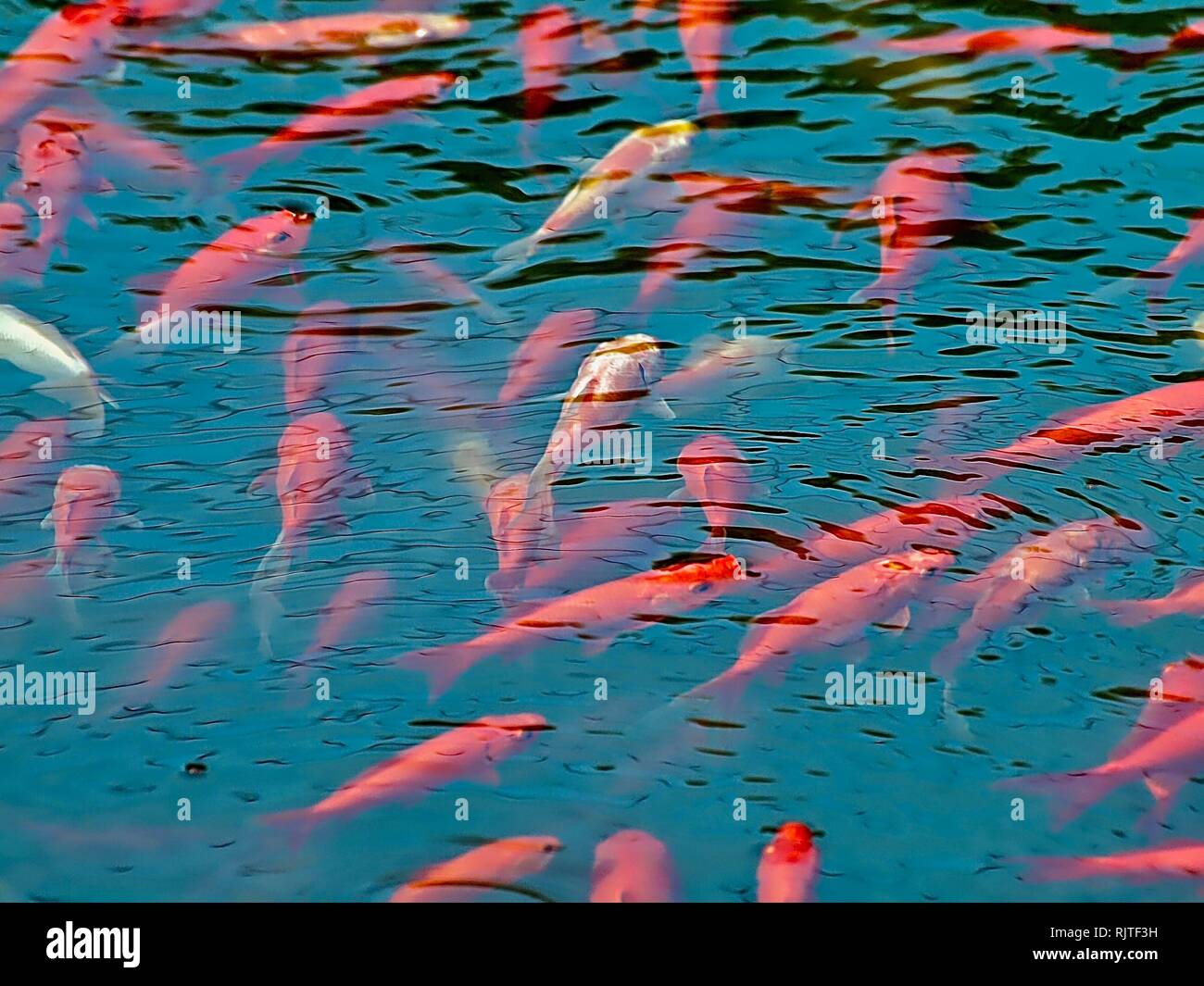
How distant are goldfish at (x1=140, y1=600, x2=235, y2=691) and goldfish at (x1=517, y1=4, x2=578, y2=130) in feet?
13.3

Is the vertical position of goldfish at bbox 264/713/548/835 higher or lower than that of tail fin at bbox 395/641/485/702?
lower

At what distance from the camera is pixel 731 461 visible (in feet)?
21.9

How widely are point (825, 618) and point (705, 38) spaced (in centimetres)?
474

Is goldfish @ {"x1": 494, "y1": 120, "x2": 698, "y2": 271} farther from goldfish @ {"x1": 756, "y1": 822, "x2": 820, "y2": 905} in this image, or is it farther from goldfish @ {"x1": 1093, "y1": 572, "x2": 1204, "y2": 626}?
A: goldfish @ {"x1": 756, "y1": 822, "x2": 820, "y2": 905}

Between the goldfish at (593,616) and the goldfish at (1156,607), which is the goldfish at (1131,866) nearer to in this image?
the goldfish at (1156,607)

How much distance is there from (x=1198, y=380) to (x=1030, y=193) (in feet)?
5.70

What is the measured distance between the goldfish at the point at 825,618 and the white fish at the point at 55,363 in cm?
333

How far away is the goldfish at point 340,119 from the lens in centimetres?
837

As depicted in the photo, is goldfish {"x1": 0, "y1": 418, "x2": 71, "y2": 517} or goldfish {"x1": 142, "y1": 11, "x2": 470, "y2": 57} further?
goldfish {"x1": 142, "y1": 11, "x2": 470, "y2": 57}

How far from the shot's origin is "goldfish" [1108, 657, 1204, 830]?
5.43 meters

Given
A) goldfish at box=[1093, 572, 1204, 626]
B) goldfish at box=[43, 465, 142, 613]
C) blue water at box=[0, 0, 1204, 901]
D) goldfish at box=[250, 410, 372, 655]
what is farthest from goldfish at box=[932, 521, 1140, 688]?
goldfish at box=[43, 465, 142, 613]

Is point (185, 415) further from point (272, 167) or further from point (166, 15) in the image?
point (166, 15)
